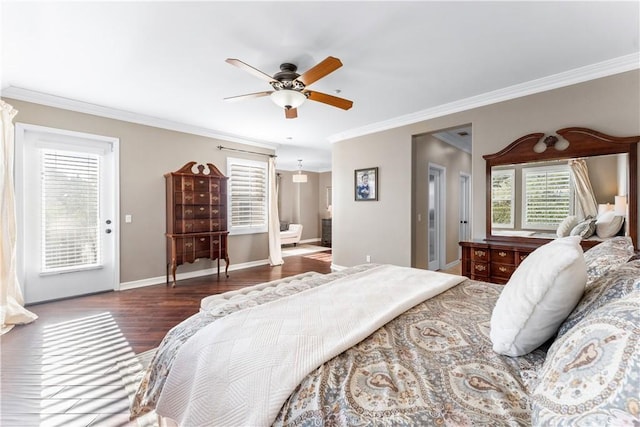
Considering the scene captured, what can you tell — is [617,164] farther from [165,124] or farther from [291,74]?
[165,124]

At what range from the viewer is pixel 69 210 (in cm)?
370

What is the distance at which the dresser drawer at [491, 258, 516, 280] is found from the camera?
2957 mm

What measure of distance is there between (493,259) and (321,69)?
2.67 meters

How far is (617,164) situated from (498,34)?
5.90 ft

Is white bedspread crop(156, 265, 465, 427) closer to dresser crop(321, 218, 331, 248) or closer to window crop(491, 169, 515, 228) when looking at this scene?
window crop(491, 169, 515, 228)

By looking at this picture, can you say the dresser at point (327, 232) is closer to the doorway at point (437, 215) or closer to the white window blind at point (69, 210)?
the doorway at point (437, 215)

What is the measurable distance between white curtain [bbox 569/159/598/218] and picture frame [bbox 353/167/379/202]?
8.12 ft

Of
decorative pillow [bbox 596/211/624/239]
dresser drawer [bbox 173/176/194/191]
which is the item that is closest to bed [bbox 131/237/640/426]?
decorative pillow [bbox 596/211/624/239]

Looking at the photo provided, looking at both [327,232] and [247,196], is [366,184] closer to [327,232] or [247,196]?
[247,196]

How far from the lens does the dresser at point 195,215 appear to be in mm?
4348

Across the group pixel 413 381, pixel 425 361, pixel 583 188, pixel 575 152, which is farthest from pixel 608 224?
pixel 413 381

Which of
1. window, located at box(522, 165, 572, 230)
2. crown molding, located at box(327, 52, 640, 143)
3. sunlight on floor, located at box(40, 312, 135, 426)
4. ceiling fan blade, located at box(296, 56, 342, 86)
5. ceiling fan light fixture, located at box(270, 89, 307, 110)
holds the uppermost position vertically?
crown molding, located at box(327, 52, 640, 143)

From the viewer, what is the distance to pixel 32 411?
1.67 meters

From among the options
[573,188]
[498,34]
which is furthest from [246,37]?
[573,188]
